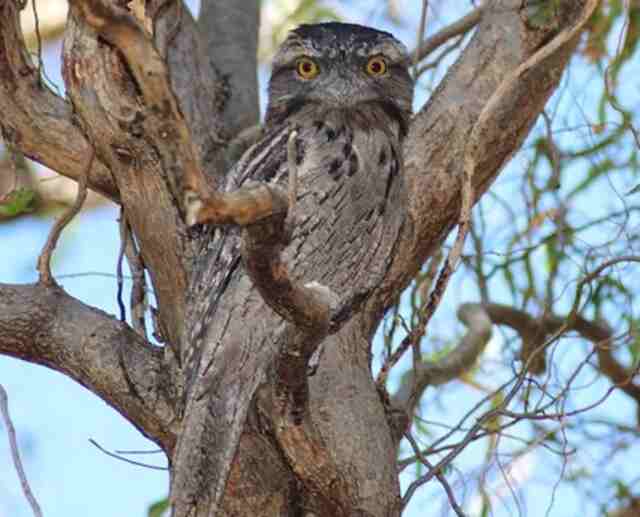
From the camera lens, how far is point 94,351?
3100 millimetres

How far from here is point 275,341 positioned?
2979 mm

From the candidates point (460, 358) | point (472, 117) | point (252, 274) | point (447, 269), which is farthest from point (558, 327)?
point (252, 274)

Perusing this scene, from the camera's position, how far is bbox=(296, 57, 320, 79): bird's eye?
11.5ft

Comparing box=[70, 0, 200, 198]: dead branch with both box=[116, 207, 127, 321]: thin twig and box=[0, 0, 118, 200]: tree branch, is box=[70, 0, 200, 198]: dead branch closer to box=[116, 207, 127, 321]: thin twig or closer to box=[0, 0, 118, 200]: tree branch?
box=[0, 0, 118, 200]: tree branch

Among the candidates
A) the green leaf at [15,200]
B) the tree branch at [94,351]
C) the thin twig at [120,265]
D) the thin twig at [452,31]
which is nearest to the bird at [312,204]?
the tree branch at [94,351]

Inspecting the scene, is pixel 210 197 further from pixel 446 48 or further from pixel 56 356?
pixel 446 48

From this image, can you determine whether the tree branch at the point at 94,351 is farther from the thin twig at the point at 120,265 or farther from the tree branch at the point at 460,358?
the tree branch at the point at 460,358

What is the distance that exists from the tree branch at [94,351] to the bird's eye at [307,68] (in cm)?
88

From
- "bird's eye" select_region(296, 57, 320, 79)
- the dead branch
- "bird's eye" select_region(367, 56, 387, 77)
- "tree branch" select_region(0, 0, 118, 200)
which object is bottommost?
the dead branch

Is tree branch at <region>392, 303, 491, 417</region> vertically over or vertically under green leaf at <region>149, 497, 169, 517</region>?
over

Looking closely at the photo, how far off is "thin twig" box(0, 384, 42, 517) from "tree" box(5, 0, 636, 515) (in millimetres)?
183

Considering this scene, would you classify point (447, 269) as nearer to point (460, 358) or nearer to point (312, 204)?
point (312, 204)

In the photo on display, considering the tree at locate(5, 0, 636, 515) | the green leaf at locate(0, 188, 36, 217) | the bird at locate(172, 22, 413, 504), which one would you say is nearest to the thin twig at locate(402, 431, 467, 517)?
the tree at locate(5, 0, 636, 515)

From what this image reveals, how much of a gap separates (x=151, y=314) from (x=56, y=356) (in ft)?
1.01
